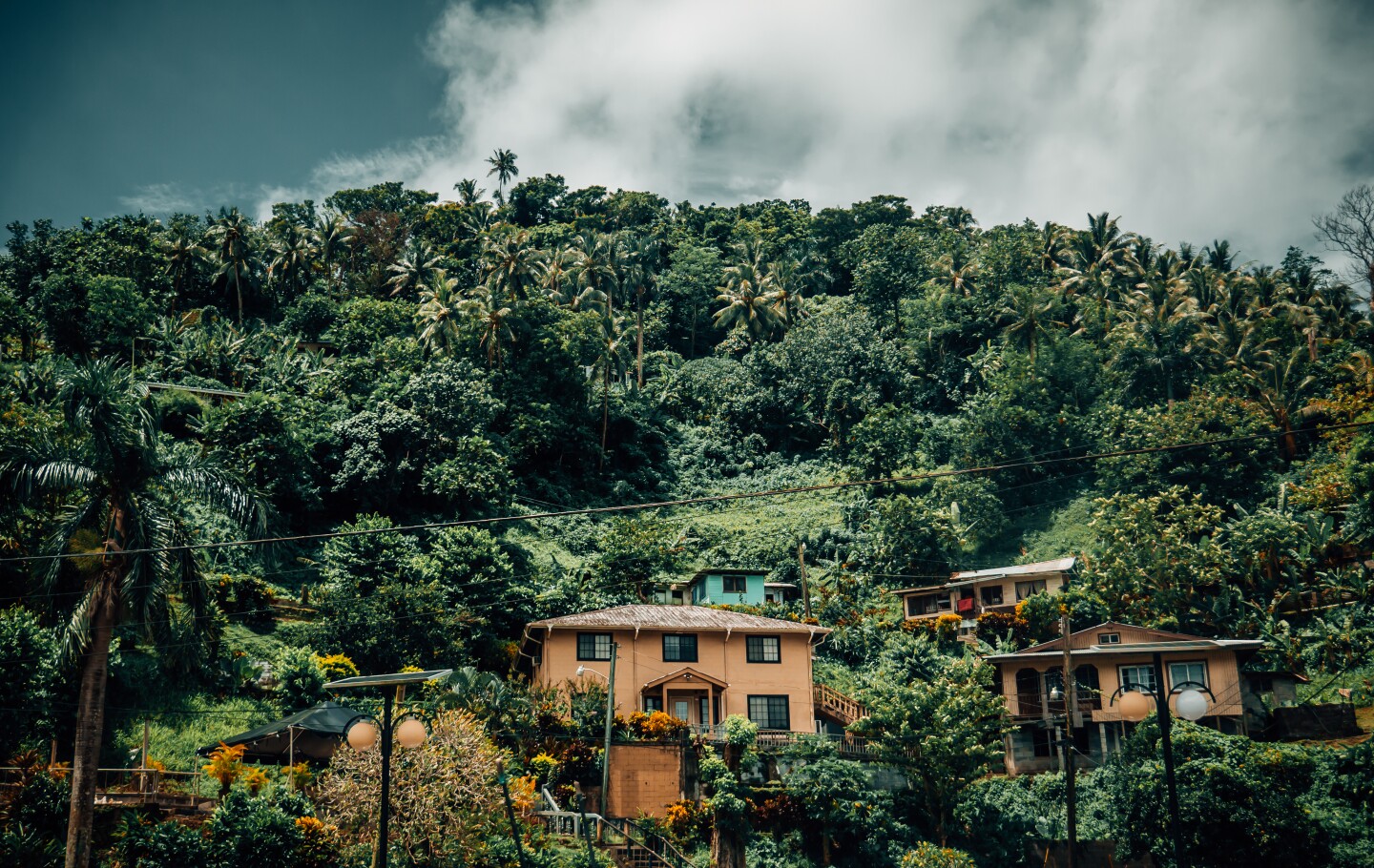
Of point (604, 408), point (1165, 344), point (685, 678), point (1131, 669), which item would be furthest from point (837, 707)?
point (1165, 344)

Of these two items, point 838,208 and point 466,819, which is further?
point 838,208

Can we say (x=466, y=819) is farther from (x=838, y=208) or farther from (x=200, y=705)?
(x=838, y=208)

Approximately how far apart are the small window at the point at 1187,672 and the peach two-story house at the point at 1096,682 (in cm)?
4

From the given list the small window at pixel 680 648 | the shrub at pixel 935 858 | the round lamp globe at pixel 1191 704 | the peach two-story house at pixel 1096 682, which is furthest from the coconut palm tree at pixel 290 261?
the round lamp globe at pixel 1191 704

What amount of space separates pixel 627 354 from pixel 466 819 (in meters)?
62.2

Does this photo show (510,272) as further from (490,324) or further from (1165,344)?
(1165,344)

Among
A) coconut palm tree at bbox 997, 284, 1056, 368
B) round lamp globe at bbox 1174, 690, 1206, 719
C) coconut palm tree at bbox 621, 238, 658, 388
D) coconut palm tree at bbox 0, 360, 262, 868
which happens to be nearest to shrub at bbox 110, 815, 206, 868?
coconut palm tree at bbox 0, 360, 262, 868

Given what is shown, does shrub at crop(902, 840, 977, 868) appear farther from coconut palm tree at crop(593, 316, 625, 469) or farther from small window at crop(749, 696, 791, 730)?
coconut palm tree at crop(593, 316, 625, 469)

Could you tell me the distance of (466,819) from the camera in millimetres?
28656

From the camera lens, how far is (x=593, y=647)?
44.8 metres

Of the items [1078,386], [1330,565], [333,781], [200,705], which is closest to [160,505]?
[333,781]

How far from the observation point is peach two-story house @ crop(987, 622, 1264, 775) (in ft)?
145

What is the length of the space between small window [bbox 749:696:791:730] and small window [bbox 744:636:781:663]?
1.51 m

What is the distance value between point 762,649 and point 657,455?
36.4 metres
